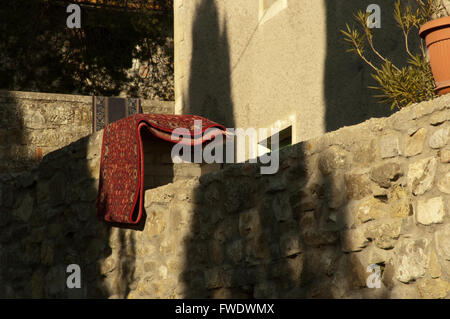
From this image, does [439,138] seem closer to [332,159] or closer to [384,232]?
[384,232]

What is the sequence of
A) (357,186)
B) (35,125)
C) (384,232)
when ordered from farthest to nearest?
(35,125)
(357,186)
(384,232)

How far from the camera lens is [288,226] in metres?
4.88

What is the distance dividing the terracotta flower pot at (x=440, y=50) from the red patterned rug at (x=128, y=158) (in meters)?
2.70

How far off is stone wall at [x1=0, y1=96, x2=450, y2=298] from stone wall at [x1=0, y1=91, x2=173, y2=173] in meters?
3.42

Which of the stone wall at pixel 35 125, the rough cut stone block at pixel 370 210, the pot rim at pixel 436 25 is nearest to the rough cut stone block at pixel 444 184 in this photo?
the rough cut stone block at pixel 370 210

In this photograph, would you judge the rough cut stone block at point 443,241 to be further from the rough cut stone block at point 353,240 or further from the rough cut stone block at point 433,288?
the rough cut stone block at point 353,240

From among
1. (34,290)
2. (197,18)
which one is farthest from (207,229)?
(197,18)

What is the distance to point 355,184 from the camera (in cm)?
439

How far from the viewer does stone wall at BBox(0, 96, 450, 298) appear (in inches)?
156

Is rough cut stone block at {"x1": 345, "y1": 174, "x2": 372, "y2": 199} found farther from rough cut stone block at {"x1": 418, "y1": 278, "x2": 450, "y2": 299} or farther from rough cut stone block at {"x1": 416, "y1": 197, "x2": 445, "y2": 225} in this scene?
rough cut stone block at {"x1": 418, "y1": 278, "x2": 450, "y2": 299}

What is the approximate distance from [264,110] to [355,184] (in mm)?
4736

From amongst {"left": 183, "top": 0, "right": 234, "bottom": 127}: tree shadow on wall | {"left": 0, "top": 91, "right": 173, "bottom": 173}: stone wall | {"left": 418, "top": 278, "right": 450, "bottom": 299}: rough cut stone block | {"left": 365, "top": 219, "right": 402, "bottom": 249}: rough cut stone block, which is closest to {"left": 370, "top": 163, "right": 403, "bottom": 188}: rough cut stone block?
{"left": 365, "top": 219, "right": 402, "bottom": 249}: rough cut stone block

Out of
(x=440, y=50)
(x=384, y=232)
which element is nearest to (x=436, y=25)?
(x=440, y=50)

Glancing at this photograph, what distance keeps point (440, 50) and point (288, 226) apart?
Answer: 4.55ft
